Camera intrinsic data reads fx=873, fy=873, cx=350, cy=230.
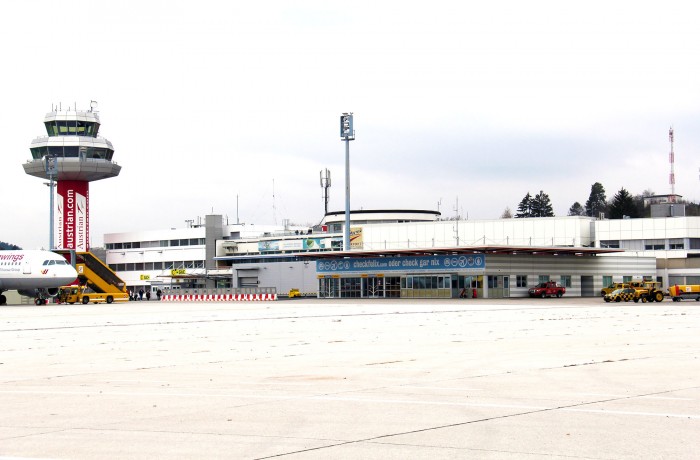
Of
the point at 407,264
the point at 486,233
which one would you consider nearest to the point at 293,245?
the point at 486,233

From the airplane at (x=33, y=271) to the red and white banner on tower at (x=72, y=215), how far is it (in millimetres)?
42526

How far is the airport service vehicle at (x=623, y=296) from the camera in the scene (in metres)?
68.8

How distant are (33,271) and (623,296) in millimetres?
48695

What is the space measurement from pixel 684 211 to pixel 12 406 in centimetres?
11224

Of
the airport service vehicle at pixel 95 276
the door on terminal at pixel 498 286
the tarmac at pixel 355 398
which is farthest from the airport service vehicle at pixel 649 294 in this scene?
the airport service vehicle at pixel 95 276

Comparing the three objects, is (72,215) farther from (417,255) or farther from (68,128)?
(417,255)

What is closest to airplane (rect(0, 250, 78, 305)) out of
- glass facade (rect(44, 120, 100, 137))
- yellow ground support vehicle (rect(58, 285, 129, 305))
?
yellow ground support vehicle (rect(58, 285, 129, 305))

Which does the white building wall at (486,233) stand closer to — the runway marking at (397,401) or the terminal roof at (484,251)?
the terminal roof at (484,251)

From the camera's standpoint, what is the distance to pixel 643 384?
15602mm

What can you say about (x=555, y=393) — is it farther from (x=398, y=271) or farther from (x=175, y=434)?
(x=398, y=271)

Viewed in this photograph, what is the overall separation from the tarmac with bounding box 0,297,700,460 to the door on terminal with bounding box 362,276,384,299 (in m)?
65.8

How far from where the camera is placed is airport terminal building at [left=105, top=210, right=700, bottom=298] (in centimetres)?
8788

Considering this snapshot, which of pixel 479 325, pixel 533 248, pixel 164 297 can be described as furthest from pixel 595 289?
pixel 479 325

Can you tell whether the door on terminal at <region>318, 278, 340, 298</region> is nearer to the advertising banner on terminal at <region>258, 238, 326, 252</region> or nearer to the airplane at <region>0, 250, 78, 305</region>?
the advertising banner on terminal at <region>258, 238, 326, 252</region>
